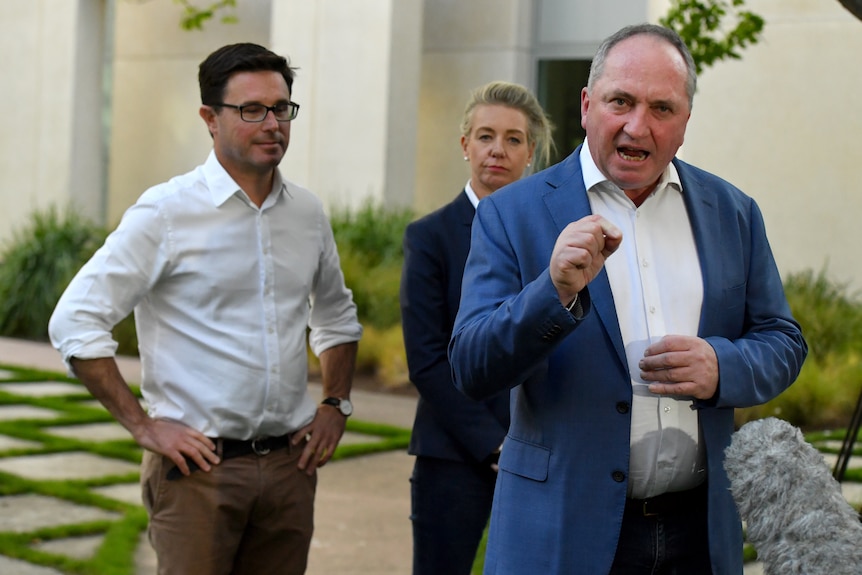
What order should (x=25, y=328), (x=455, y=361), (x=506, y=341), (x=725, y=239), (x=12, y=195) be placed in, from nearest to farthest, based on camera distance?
(x=506, y=341)
(x=455, y=361)
(x=725, y=239)
(x=25, y=328)
(x=12, y=195)

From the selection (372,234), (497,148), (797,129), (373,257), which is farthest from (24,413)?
(797,129)

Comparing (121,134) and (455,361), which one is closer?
(455,361)

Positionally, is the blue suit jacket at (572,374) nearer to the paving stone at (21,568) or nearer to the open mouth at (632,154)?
the open mouth at (632,154)

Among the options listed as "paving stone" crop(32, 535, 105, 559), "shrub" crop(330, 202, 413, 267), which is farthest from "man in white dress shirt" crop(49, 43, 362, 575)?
"shrub" crop(330, 202, 413, 267)

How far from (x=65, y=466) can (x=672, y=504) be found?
595cm

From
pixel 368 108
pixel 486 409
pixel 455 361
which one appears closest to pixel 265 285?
pixel 486 409

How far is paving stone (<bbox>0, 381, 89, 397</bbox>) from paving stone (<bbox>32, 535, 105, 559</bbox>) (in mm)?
4221

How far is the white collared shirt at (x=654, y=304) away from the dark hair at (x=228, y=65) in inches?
58.1

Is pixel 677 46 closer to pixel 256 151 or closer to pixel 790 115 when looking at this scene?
pixel 256 151

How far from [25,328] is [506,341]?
13.3 m

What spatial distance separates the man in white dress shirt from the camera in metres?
3.60

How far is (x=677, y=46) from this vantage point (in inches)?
101

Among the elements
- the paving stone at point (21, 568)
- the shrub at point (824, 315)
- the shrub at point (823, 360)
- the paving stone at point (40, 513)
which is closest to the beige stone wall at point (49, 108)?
the shrub at point (824, 315)

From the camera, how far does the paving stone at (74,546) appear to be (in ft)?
19.2
